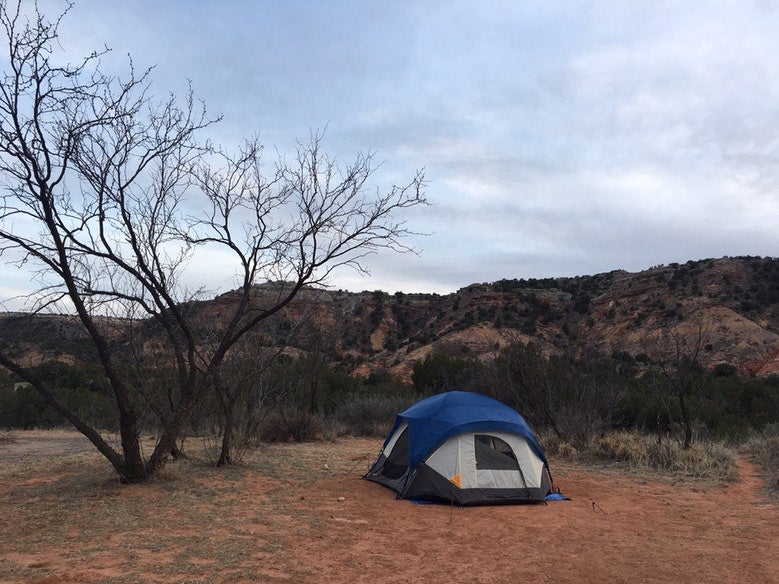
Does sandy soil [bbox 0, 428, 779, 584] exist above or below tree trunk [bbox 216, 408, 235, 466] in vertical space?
below

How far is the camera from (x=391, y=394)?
22531 millimetres

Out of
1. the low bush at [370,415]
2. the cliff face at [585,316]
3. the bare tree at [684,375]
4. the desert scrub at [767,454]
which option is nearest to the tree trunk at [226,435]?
the low bush at [370,415]

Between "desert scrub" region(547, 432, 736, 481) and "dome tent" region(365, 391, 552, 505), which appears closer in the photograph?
"dome tent" region(365, 391, 552, 505)

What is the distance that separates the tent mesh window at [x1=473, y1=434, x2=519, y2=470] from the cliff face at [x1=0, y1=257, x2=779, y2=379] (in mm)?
15699

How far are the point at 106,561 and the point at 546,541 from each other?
4.66 m

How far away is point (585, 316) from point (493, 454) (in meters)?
36.3

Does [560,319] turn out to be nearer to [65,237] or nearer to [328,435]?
[328,435]

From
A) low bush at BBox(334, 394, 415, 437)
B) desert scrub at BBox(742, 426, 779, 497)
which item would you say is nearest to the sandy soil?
desert scrub at BBox(742, 426, 779, 497)

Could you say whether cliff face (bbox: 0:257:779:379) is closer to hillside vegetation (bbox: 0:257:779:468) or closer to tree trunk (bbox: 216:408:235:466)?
hillside vegetation (bbox: 0:257:779:468)

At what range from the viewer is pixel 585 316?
4300 centimetres

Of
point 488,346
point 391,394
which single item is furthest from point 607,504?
point 488,346

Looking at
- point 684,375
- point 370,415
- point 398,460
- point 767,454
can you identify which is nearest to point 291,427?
point 370,415

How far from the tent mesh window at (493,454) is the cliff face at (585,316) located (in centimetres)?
1570

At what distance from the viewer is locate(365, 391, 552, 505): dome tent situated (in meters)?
8.70
